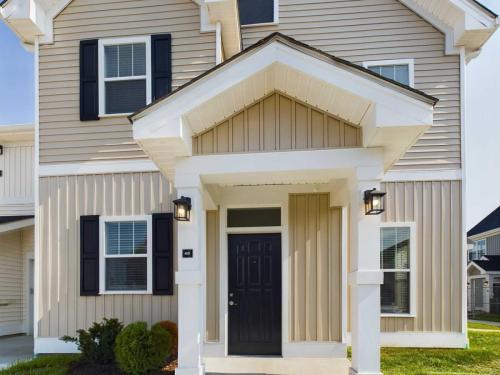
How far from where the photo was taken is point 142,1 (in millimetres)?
7387

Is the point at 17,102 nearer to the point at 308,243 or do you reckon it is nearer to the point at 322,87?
the point at 308,243

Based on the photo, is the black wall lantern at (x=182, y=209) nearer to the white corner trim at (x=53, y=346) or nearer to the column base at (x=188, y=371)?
the column base at (x=188, y=371)

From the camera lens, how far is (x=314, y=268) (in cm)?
670

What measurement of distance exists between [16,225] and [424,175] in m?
8.49

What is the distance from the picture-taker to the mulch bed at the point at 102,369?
551 cm

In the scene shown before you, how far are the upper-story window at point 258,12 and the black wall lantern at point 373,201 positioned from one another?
5.05 meters

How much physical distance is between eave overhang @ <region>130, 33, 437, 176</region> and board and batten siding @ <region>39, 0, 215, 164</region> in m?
2.97

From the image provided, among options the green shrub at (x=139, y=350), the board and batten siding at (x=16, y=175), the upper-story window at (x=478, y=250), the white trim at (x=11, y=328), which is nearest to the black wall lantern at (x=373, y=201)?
the green shrub at (x=139, y=350)

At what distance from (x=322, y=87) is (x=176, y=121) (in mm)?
1588

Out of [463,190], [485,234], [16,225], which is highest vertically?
[463,190]

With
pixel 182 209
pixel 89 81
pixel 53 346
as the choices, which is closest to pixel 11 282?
pixel 53 346

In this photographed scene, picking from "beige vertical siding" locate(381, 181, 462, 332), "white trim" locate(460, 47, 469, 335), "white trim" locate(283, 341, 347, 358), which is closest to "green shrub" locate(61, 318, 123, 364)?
"white trim" locate(283, 341, 347, 358)

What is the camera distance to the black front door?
6.61 meters

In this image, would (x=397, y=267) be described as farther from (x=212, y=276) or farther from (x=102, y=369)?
(x=102, y=369)
